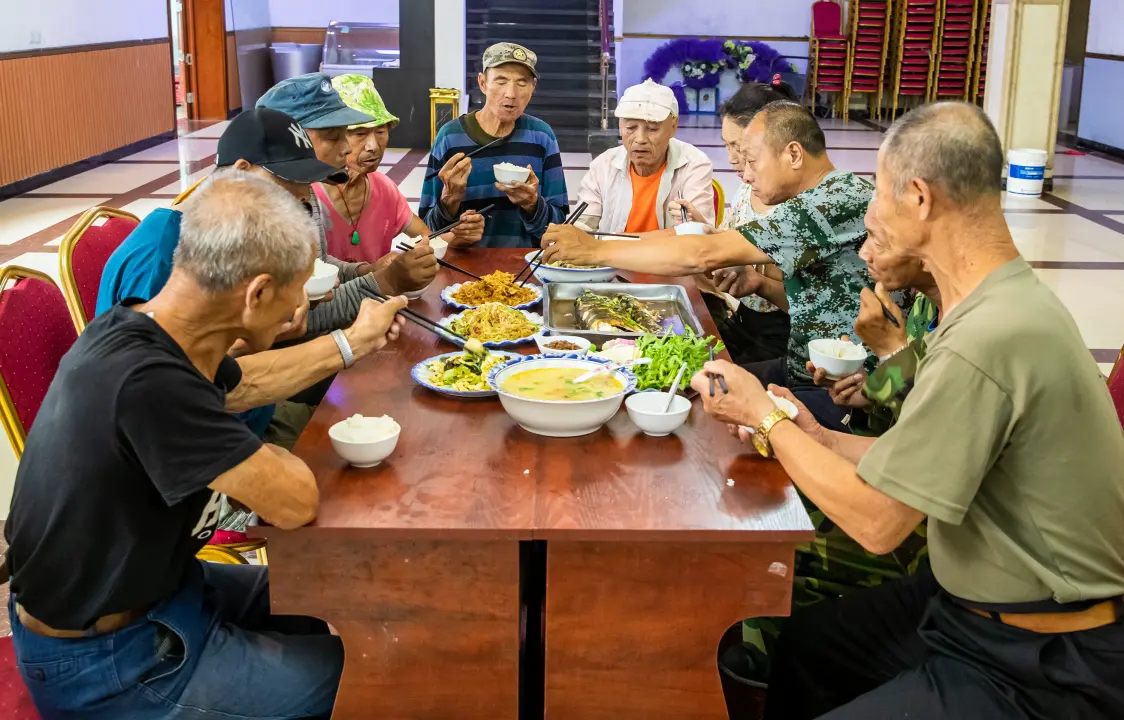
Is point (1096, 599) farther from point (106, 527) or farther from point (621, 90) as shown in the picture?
point (621, 90)

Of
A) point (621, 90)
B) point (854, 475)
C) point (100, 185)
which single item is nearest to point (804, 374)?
point (854, 475)

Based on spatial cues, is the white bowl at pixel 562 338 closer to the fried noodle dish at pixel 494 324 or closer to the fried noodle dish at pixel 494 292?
the fried noodle dish at pixel 494 324

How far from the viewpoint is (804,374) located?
3.07 m

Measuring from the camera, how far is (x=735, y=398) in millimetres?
1915

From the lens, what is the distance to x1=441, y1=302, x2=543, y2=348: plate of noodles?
263 cm

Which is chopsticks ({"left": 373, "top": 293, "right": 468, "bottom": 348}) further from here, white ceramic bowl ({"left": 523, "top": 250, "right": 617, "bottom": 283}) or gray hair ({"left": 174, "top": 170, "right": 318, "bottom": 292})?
gray hair ({"left": 174, "top": 170, "right": 318, "bottom": 292})

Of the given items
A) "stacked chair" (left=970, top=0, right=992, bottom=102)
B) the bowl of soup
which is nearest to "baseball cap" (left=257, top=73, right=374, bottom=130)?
the bowl of soup

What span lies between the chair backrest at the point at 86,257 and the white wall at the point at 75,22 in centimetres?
675

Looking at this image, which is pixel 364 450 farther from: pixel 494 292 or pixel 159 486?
pixel 494 292

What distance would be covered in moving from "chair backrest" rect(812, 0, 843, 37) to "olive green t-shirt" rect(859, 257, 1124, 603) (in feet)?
45.3

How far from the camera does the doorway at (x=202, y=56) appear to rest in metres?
13.4

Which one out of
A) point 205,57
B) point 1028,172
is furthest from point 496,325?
point 205,57

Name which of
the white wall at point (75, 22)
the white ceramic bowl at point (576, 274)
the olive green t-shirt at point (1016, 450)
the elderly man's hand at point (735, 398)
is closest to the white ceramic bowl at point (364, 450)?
the elderly man's hand at point (735, 398)

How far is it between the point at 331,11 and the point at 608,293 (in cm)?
1319
